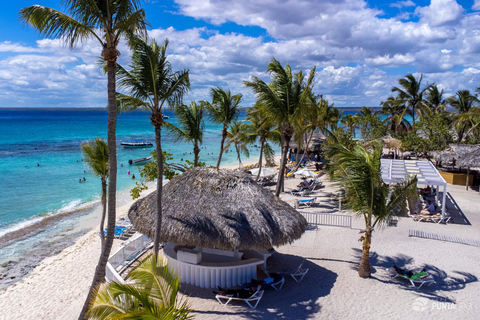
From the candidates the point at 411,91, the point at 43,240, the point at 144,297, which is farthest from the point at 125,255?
the point at 411,91

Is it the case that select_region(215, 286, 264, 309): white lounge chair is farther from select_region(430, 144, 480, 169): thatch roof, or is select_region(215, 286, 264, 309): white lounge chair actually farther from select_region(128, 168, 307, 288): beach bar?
select_region(430, 144, 480, 169): thatch roof

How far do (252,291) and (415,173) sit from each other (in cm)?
1201

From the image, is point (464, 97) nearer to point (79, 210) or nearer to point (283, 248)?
point (283, 248)

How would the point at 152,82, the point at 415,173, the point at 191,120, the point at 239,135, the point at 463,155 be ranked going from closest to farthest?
1. the point at 152,82
2. the point at 191,120
3. the point at 415,173
4. the point at 239,135
5. the point at 463,155

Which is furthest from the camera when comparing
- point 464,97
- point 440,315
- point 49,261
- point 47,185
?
point 464,97

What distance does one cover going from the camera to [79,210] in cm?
2092

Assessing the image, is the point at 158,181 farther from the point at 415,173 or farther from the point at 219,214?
the point at 415,173

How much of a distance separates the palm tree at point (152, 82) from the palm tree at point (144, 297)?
3.42m

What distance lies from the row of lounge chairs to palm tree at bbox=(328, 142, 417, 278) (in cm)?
256

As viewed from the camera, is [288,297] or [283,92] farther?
[283,92]

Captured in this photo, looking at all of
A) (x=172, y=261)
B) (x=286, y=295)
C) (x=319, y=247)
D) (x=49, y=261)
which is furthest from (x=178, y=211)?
(x=49, y=261)

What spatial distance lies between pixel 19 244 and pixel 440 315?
16.7 m

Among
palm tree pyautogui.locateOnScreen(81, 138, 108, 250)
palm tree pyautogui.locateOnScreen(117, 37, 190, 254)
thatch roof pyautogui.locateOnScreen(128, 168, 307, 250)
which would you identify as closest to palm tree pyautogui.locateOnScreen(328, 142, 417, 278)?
thatch roof pyautogui.locateOnScreen(128, 168, 307, 250)

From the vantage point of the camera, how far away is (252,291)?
8273 mm
